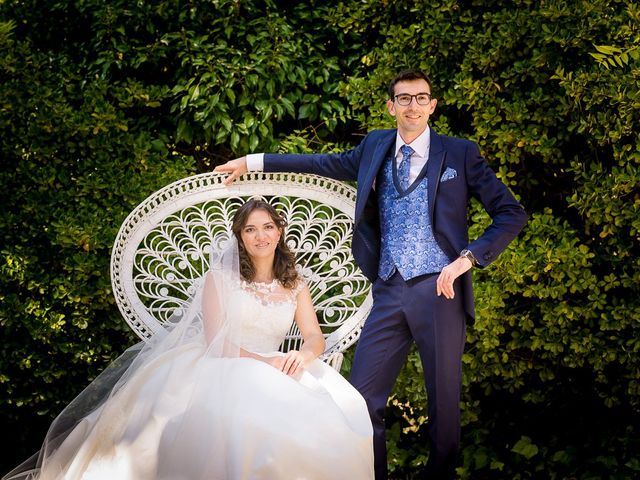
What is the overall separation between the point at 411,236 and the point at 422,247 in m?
0.06

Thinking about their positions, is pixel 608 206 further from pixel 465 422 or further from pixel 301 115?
pixel 301 115

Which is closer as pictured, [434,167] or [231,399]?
[231,399]

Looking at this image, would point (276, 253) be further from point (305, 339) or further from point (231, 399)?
point (231, 399)

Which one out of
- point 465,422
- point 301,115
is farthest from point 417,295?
point 301,115

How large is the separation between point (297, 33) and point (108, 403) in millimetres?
2374

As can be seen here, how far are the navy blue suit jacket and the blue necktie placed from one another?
0.08 meters

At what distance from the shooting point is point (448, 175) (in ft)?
11.5

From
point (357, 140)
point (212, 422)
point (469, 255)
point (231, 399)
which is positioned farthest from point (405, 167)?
point (357, 140)

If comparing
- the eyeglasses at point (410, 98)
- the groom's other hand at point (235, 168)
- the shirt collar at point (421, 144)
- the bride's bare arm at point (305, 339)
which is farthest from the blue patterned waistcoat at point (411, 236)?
the groom's other hand at point (235, 168)

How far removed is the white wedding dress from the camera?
10.4 ft

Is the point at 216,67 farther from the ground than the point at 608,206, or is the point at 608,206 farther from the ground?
the point at 216,67

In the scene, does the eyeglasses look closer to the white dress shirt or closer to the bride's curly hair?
the white dress shirt

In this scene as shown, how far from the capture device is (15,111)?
4562 millimetres

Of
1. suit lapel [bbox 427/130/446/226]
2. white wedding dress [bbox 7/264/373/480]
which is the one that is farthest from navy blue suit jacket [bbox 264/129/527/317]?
white wedding dress [bbox 7/264/373/480]
